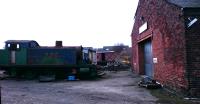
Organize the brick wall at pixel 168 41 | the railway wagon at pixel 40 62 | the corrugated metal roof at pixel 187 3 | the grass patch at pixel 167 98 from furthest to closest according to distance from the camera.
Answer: the railway wagon at pixel 40 62, the brick wall at pixel 168 41, the corrugated metal roof at pixel 187 3, the grass patch at pixel 167 98

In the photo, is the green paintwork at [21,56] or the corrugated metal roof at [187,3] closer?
the corrugated metal roof at [187,3]

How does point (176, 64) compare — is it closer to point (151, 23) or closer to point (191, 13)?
point (191, 13)

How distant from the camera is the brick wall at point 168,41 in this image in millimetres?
14898

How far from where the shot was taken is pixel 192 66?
569 inches

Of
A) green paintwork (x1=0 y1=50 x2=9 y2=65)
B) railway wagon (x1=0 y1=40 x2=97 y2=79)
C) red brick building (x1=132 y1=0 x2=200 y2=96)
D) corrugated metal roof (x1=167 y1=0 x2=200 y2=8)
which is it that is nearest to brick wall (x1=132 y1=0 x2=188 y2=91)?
red brick building (x1=132 y1=0 x2=200 y2=96)

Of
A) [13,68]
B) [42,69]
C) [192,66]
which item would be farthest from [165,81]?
[13,68]

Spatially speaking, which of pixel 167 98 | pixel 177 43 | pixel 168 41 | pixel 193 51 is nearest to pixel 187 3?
pixel 177 43

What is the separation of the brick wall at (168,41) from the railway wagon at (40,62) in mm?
7999

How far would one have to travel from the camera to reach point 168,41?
17.0 m

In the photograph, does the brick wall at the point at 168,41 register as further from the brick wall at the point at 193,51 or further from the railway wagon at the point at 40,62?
the railway wagon at the point at 40,62

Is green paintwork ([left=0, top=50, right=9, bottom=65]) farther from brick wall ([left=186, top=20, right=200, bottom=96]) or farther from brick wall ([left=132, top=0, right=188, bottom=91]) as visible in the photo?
brick wall ([left=186, top=20, right=200, bottom=96])

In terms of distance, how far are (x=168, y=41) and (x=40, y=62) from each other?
13.9 meters

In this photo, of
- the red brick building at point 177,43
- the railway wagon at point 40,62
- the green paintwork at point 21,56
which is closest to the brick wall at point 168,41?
the red brick building at point 177,43

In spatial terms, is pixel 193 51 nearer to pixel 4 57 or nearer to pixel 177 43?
pixel 177 43
